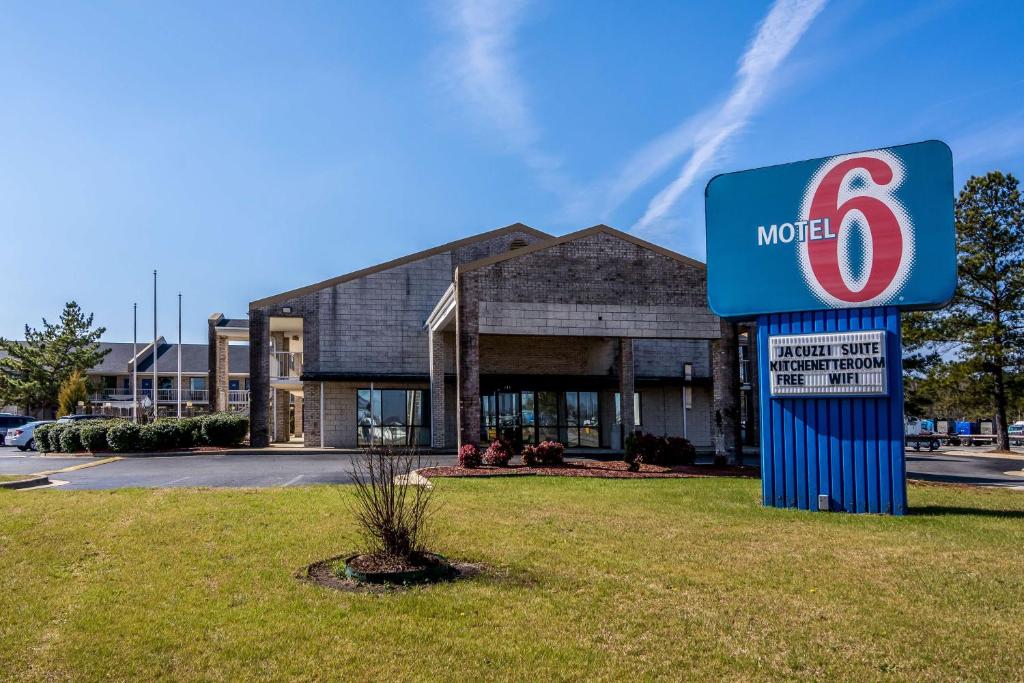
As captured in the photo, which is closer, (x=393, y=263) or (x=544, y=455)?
(x=544, y=455)

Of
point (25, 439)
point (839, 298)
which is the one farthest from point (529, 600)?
point (25, 439)

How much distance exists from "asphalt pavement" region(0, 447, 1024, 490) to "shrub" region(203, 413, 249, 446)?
364 centimetres

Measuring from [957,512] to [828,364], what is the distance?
3224 mm

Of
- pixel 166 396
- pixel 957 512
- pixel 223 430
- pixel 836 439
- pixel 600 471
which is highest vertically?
pixel 166 396

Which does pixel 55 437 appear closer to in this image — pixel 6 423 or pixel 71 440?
pixel 71 440

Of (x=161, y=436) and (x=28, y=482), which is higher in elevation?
(x=161, y=436)

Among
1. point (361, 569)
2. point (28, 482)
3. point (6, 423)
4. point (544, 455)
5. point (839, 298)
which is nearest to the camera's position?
point (361, 569)

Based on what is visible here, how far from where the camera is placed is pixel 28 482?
16359 mm

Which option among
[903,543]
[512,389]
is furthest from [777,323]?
[512,389]

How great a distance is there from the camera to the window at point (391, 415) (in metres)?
31.8

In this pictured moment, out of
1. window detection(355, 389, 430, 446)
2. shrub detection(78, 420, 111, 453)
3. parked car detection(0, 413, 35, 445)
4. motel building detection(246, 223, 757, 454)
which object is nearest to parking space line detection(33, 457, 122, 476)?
Result: shrub detection(78, 420, 111, 453)

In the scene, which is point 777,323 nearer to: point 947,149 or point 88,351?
point 947,149

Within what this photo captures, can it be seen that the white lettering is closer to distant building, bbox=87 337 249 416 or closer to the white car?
the white car

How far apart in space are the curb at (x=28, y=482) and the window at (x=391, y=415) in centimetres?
1495
